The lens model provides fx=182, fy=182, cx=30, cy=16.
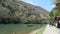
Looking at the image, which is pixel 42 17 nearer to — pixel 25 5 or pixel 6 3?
pixel 25 5

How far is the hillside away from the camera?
54.9 meters

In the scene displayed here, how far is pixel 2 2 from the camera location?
52.3 metres

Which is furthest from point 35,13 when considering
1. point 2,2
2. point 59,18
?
point 59,18

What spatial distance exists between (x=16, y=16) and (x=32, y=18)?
7.12 m

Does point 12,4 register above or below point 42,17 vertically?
above

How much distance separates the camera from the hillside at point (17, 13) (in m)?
54.9

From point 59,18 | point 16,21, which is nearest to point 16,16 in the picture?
point 16,21

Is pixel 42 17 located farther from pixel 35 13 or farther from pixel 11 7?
pixel 11 7

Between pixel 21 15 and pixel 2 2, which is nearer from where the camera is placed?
pixel 2 2

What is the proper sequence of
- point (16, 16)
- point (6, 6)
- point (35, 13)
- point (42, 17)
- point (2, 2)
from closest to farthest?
point (2, 2), point (6, 6), point (16, 16), point (42, 17), point (35, 13)

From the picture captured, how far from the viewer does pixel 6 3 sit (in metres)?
53.9

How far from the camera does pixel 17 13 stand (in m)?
61.8

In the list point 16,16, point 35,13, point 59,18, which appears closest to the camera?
point 59,18

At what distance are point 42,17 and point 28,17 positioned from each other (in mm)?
5585
